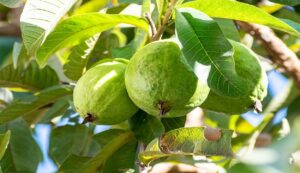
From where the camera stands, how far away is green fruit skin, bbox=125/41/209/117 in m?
0.91

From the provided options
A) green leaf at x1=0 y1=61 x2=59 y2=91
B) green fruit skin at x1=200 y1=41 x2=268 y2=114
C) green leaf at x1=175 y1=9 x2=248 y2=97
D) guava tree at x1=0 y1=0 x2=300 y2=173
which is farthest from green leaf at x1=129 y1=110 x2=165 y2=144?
green leaf at x1=0 y1=61 x2=59 y2=91

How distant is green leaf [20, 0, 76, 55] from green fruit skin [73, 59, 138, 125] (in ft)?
0.40

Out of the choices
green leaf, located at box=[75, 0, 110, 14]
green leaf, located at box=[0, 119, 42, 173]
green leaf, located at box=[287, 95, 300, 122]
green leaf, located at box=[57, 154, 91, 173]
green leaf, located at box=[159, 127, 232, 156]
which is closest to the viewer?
green leaf, located at box=[159, 127, 232, 156]

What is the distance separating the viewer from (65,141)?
1.53 metres

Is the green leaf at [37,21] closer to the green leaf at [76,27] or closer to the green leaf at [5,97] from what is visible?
the green leaf at [76,27]

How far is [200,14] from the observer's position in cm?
94

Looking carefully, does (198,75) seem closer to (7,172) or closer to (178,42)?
→ (178,42)

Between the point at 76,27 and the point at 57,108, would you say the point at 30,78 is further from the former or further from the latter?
the point at 76,27

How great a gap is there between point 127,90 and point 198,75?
0.15 meters

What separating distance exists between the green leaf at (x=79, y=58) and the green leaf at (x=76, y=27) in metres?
0.20

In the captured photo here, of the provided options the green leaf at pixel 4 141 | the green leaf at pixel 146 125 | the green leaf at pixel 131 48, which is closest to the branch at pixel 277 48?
the green leaf at pixel 131 48

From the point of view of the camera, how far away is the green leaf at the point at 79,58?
4.29ft

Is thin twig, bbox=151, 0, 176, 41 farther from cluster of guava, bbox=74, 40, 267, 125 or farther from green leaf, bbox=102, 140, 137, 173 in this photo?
green leaf, bbox=102, 140, 137, 173

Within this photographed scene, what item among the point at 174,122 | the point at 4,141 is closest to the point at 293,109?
the point at 174,122
